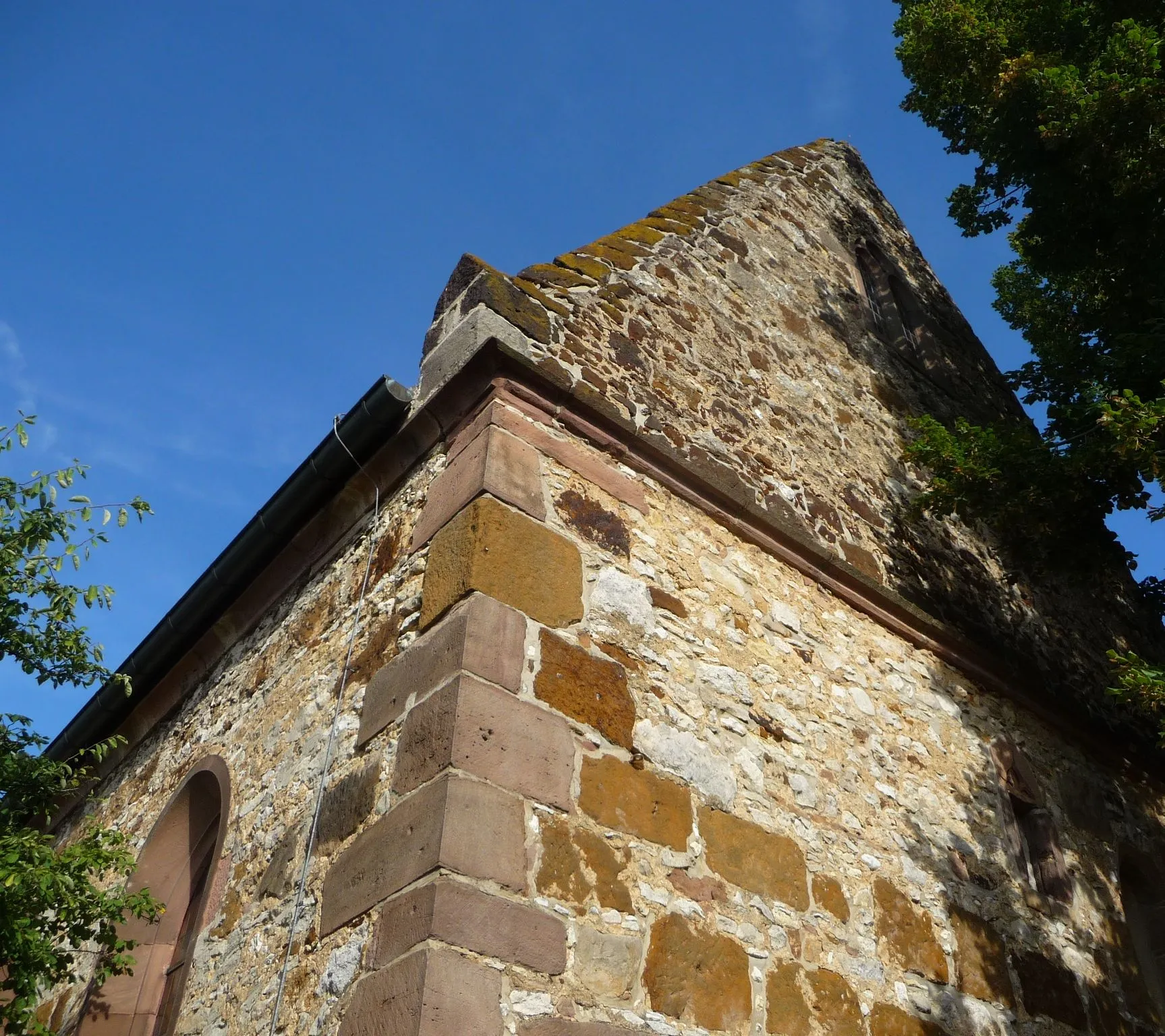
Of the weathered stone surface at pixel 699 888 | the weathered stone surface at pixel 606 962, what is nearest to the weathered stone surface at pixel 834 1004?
the weathered stone surface at pixel 699 888

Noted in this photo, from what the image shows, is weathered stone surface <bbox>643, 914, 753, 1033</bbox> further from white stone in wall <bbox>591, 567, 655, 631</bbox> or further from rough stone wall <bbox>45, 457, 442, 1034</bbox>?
white stone in wall <bbox>591, 567, 655, 631</bbox>

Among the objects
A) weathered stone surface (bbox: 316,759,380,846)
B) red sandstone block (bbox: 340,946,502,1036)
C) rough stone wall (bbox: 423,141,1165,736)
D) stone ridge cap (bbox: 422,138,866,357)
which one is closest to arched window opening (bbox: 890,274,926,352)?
rough stone wall (bbox: 423,141,1165,736)

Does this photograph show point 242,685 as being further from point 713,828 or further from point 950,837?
point 950,837

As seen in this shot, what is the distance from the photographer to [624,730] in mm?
3713

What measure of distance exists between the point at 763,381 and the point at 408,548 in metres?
2.75

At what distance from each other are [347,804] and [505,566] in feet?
3.25

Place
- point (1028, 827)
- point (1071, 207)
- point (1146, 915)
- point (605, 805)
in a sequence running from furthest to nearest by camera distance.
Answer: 1. point (1071, 207)
2. point (1146, 915)
3. point (1028, 827)
4. point (605, 805)

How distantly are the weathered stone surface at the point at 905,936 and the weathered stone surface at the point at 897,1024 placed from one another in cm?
18

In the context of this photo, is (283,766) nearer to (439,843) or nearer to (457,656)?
(457,656)

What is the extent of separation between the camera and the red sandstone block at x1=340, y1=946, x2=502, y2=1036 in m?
2.75

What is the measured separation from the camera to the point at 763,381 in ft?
20.1

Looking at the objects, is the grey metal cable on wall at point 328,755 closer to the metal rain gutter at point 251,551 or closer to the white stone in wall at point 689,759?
the metal rain gutter at point 251,551

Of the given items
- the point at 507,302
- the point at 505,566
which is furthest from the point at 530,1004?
the point at 507,302

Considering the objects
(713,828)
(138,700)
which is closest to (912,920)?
(713,828)
